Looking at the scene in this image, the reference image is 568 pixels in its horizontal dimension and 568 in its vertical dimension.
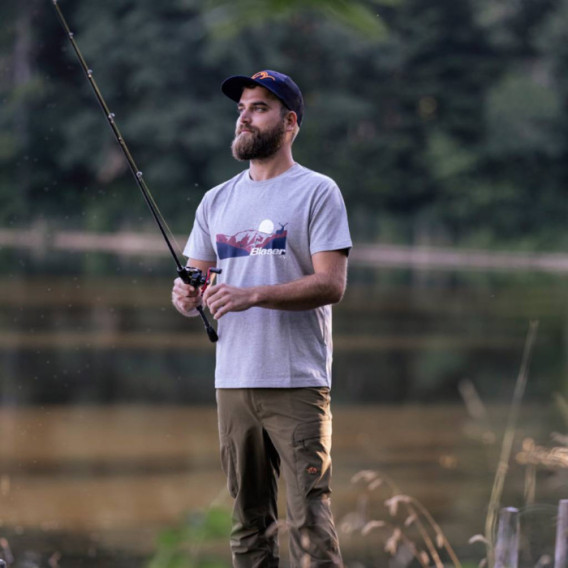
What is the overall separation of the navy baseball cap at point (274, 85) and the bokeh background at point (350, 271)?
3.23 feet

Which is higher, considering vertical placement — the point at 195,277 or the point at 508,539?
the point at 195,277

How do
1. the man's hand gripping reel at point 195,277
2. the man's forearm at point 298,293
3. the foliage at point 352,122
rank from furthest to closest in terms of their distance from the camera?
the foliage at point 352,122 < the man's hand gripping reel at point 195,277 < the man's forearm at point 298,293

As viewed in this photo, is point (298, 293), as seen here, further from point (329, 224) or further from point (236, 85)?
point (236, 85)

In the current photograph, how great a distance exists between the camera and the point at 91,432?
9.71 meters

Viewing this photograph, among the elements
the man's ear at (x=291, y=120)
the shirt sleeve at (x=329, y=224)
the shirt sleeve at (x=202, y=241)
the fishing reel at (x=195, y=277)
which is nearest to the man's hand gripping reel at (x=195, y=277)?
the fishing reel at (x=195, y=277)

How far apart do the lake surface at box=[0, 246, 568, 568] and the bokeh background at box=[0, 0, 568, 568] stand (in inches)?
1.4

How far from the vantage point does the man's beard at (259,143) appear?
128 inches

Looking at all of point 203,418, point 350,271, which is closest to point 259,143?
point 203,418

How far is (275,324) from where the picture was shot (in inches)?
127

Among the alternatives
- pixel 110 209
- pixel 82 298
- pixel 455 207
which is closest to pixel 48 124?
pixel 110 209

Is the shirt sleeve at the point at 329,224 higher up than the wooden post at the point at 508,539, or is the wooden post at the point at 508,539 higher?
the shirt sleeve at the point at 329,224

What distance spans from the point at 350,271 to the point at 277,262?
27349mm

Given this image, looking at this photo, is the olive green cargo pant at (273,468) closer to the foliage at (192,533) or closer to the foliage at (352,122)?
the foliage at (192,533)

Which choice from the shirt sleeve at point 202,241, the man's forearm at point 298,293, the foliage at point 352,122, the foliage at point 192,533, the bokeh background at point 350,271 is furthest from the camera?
the foliage at point 352,122
